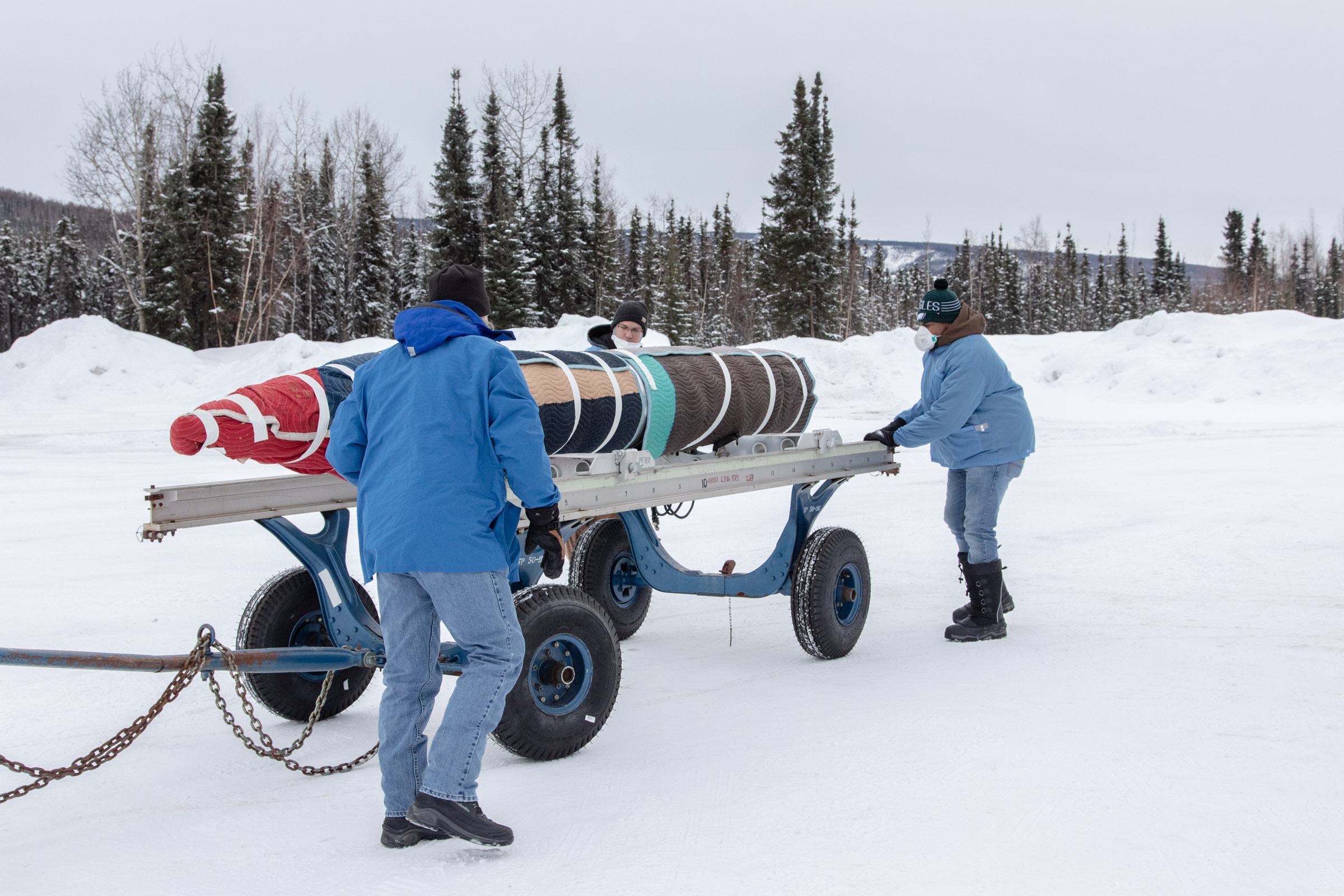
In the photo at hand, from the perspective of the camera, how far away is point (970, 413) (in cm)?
566

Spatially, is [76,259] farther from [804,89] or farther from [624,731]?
[624,731]

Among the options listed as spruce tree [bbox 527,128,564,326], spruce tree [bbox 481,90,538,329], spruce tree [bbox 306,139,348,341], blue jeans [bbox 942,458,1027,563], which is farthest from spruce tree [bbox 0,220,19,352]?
blue jeans [bbox 942,458,1027,563]

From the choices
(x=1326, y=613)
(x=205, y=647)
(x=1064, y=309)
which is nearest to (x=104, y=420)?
(x=205, y=647)

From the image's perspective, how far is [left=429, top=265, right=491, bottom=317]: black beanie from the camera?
3.16 metres

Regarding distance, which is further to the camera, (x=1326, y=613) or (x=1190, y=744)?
(x=1326, y=613)

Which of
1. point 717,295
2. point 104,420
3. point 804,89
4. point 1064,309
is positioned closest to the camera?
point 104,420

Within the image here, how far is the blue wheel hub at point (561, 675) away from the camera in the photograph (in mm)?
3783

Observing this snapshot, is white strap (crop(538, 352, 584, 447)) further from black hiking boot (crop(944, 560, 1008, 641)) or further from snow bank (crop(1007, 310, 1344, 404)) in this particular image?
snow bank (crop(1007, 310, 1344, 404))

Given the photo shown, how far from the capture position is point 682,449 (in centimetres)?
563

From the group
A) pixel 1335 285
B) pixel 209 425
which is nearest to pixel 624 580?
pixel 209 425

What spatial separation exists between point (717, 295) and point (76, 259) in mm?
49005

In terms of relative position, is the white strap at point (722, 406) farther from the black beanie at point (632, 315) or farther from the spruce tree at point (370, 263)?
the spruce tree at point (370, 263)

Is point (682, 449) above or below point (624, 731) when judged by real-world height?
above

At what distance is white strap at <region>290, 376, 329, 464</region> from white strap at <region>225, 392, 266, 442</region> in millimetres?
224
